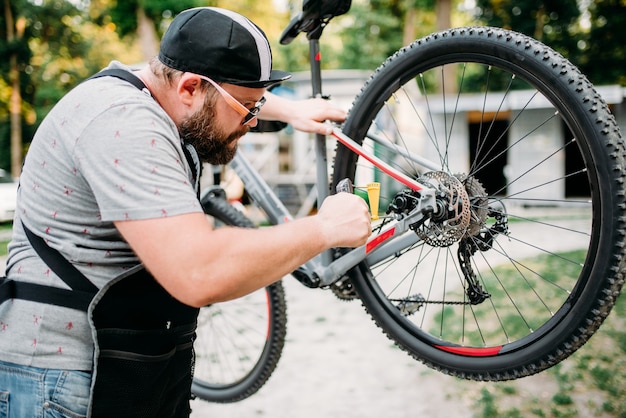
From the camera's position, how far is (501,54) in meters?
1.72

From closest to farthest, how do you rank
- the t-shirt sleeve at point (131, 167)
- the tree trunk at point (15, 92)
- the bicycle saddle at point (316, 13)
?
1. the t-shirt sleeve at point (131, 167)
2. the bicycle saddle at point (316, 13)
3. the tree trunk at point (15, 92)

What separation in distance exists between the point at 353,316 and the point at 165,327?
3.97 m

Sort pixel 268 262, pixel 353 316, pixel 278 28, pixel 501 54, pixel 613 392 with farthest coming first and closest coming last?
pixel 278 28 < pixel 353 316 < pixel 613 392 < pixel 501 54 < pixel 268 262

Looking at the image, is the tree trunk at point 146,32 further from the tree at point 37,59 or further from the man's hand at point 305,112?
the man's hand at point 305,112

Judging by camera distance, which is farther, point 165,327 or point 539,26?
point 539,26

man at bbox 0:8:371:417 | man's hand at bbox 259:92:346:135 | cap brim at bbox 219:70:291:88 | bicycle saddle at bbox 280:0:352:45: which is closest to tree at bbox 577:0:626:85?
bicycle saddle at bbox 280:0:352:45

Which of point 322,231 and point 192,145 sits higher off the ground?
point 192,145

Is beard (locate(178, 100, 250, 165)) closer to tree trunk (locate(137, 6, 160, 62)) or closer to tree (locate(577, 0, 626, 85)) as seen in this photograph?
tree trunk (locate(137, 6, 160, 62))

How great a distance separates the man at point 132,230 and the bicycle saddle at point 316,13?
0.72 m

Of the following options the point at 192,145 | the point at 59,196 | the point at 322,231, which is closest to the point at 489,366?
the point at 322,231

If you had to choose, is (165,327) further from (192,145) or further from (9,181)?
(9,181)

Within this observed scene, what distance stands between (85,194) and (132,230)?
26 centimetres

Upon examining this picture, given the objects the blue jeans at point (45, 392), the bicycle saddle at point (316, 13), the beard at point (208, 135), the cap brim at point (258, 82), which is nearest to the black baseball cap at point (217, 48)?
the cap brim at point (258, 82)

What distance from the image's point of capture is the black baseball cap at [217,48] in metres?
1.45
